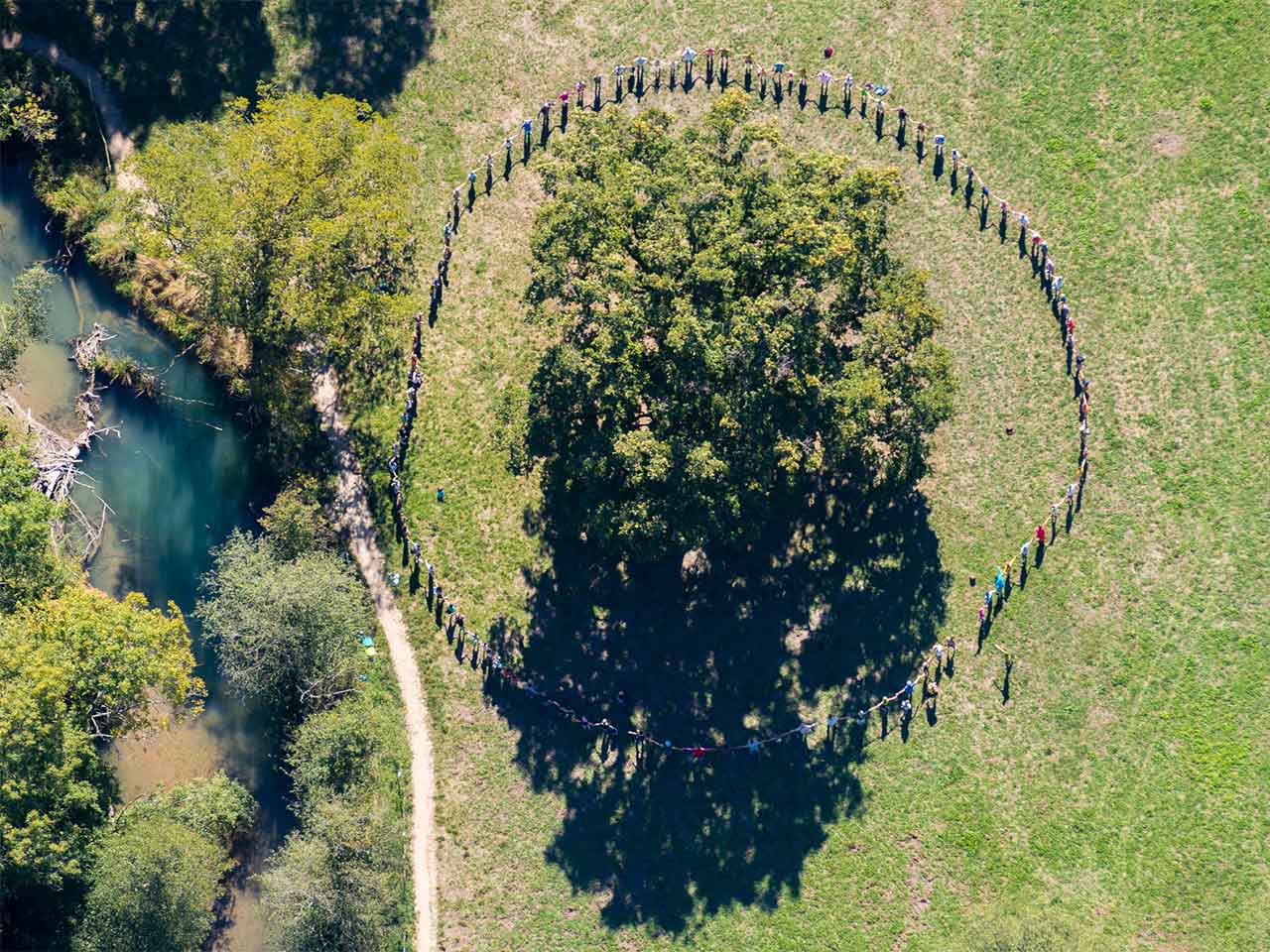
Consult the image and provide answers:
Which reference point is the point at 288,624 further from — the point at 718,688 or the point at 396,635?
the point at 718,688

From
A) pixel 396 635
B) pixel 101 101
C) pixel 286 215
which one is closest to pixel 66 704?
pixel 396 635

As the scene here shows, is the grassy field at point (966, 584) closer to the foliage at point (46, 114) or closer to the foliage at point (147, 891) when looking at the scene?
the foliage at point (147, 891)

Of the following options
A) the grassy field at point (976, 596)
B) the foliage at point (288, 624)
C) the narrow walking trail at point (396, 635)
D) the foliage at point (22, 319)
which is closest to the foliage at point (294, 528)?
the foliage at point (288, 624)

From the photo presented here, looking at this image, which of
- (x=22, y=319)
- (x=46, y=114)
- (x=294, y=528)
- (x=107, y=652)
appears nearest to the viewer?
(x=107, y=652)

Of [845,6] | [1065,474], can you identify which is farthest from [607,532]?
[845,6]

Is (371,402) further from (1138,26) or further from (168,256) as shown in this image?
(1138,26)

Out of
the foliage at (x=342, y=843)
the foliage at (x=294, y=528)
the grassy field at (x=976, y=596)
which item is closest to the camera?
the foliage at (x=342, y=843)

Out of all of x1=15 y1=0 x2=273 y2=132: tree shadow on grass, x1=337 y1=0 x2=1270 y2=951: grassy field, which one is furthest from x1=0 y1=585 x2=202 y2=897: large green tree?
A: x1=15 y1=0 x2=273 y2=132: tree shadow on grass
